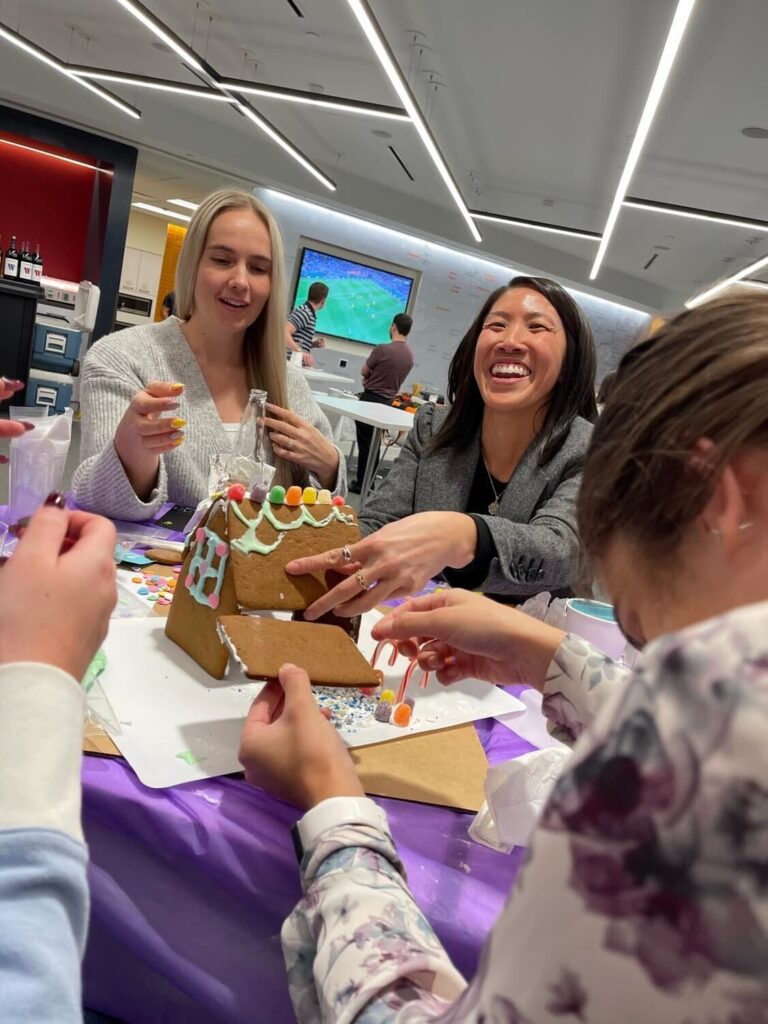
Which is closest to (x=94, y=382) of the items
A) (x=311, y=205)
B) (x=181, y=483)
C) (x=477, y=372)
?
(x=181, y=483)

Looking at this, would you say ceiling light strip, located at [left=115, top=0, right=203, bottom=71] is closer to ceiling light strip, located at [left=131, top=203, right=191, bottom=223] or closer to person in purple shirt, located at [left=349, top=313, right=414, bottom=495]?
person in purple shirt, located at [left=349, top=313, right=414, bottom=495]

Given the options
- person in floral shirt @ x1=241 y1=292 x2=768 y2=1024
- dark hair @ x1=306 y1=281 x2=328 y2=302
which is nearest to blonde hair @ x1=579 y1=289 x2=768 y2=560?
person in floral shirt @ x1=241 y1=292 x2=768 y2=1024

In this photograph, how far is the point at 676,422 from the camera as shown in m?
0.50

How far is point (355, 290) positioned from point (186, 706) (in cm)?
1019

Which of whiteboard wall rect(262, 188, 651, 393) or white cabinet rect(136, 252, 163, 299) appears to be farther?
white cabinet rect(136, 252, 163, 299)

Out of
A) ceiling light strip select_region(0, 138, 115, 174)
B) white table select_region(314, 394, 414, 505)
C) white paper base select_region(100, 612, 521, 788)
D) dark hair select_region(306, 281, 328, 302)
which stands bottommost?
white table select_region(314, 394, 414, 505)

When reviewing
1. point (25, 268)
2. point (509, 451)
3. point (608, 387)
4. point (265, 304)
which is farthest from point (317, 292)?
point (608, 387)

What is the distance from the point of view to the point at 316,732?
0.71 meters

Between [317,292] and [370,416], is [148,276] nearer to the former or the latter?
[317,292]

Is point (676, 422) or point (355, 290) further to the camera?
point (355, 290)

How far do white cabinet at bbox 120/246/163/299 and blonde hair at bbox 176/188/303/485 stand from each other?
1282 cm

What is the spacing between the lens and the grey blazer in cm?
147

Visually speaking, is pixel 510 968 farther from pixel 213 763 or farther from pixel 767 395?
pixel 213 763

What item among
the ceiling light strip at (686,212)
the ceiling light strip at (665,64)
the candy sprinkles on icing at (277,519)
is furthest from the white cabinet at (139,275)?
the candy sprinkles on icing at (277,519)
